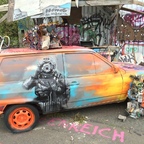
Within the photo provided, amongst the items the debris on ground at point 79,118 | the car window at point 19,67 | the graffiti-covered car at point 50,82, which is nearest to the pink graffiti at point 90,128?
the debris on ground at point 79,118

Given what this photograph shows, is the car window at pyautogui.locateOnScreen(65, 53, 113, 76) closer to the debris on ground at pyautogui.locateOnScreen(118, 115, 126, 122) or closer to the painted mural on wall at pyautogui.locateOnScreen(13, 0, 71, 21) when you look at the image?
the debris on ground at pyautogui.locateOnScreen(118, 115, 126, 122)

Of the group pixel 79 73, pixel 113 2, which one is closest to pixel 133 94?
pixel 79 73

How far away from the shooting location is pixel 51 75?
3.93 m

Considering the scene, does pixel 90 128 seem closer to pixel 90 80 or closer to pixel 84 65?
pixel 90 80

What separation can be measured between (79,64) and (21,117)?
1507 mm

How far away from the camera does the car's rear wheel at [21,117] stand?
12.4 ft

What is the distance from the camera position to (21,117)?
3.87 meters

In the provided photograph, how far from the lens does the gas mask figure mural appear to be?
3850mm

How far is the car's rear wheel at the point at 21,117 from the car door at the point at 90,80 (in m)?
0.76

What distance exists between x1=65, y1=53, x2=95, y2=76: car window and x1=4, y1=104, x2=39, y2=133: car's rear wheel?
1017 millimetres

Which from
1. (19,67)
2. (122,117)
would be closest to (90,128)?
(122,117)

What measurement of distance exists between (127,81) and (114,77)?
0.33 m

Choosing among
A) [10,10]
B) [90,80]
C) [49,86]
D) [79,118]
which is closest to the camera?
[49,86]

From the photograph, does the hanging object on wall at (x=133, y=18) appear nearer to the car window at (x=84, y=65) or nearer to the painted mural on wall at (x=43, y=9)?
the painted mural on wall at (x=43, y=9)
